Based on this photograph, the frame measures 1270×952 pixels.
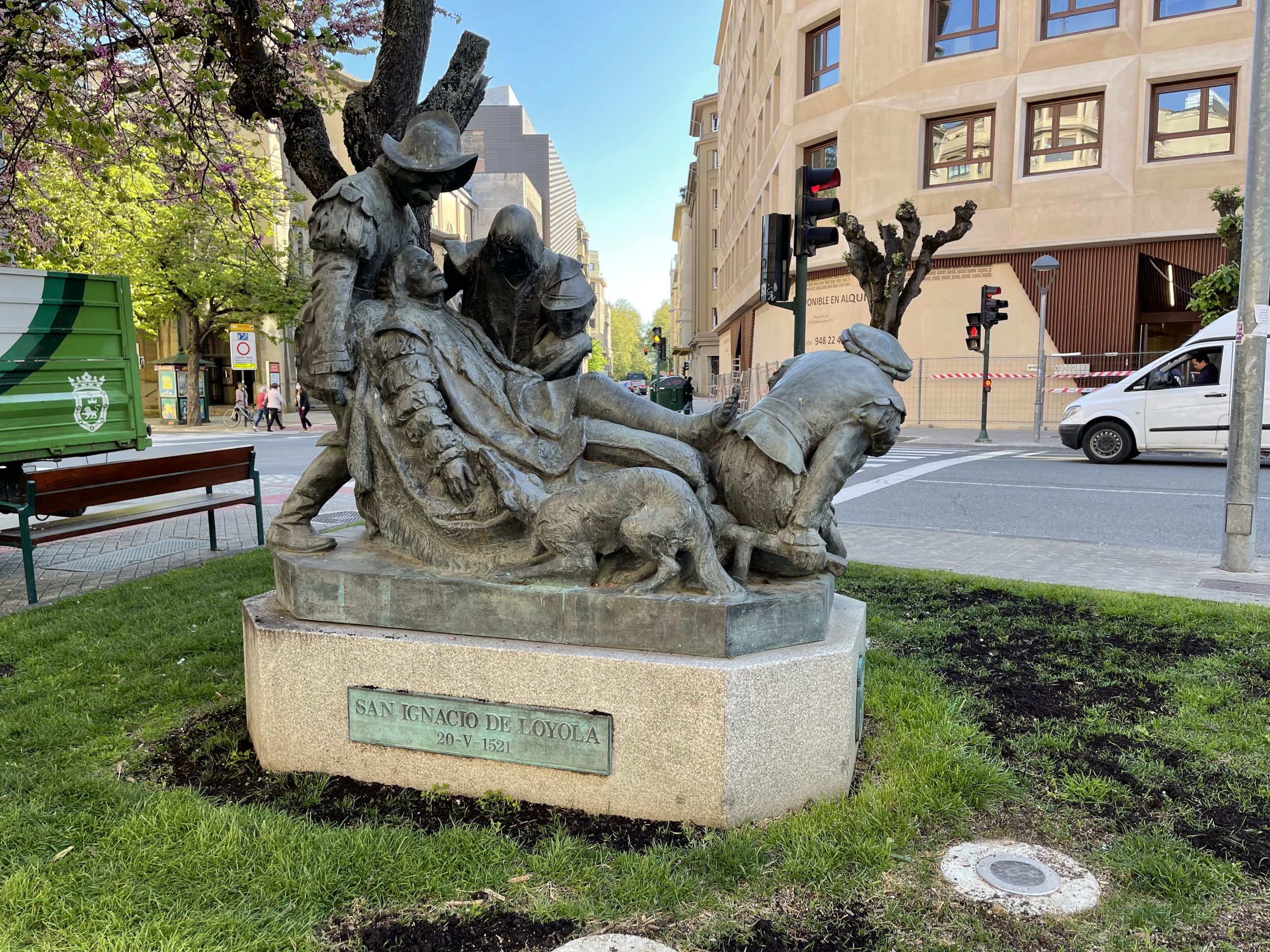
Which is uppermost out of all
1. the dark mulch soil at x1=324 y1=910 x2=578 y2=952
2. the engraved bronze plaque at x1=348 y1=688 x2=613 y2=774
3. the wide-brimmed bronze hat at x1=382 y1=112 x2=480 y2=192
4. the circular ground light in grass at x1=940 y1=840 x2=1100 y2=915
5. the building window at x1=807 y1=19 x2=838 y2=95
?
the building window at x1=807 y1=19 x2=838 y2=95

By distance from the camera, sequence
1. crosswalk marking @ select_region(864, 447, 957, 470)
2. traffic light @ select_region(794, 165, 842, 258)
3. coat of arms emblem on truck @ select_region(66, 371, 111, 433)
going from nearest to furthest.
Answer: traffic light @ select_region(794, 165, 842, 258)
coat of arms emblem on truck @ select_region(66, 371, 111, 433)
crosswalk marking @ select_region(864, 447, 957, 470)

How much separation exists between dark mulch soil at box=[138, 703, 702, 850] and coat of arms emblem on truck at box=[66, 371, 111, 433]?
7.73m

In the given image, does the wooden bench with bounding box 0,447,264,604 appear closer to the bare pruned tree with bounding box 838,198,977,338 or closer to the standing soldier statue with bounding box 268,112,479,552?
the standing soldier statue with bounding box 268,112,479,552

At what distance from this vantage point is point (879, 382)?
317 cm

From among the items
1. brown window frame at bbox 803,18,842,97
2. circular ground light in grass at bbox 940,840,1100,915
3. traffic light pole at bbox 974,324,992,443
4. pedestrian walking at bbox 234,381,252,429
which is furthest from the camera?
A: pedestrian walking at bbox 234,381,252,429

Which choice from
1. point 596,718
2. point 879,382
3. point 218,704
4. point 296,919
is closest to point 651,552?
point 596,718

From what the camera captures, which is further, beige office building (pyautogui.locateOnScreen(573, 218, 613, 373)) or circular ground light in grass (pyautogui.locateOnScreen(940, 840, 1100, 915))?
beige office building (pyautogui.locateOnScreen(573, 218, 613, 373))

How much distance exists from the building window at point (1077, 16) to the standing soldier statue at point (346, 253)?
23478 millimetres

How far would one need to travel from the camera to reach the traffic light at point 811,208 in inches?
256

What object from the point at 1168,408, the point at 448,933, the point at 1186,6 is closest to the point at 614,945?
the point at 448,933

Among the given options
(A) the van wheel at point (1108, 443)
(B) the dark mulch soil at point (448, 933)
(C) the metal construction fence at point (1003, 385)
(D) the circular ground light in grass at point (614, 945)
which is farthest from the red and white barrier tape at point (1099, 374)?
(B) the dark mulch soil at point (448, 933)

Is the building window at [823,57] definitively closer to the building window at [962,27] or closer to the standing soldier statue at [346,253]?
the building window at [962,27]

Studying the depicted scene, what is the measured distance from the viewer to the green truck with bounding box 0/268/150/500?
8.87 meters

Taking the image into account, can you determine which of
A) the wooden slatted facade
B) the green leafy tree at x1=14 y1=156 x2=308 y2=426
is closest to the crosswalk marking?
the wooden slatted facade
